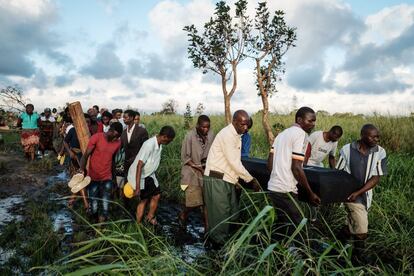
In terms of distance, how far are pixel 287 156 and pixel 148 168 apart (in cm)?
224

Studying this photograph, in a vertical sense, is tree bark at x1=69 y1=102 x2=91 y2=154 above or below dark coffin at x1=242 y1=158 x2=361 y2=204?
above

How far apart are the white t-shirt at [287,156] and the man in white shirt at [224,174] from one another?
0.53 meters

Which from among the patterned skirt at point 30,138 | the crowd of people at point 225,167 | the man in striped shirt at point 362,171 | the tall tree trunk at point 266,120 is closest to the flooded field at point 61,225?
the crowd of people at point 225,167

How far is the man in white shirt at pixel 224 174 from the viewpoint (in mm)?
4297

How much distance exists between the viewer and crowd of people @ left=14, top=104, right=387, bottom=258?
12.4ft

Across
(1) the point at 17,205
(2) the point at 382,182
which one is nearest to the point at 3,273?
(1) the point at 17,205

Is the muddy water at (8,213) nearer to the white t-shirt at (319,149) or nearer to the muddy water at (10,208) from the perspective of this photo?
the muddy water at (10,208)

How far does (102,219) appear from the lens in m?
5.36

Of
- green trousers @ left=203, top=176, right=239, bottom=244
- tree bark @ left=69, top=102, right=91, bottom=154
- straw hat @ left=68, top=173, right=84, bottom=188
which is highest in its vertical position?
tree bark @ left=69, top=102, right=91, bottom=154

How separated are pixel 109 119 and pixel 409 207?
18.3 feet

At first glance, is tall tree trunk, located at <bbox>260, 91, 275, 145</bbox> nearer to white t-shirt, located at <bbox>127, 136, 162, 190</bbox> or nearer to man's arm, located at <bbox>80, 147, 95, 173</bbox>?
white t-shirt, located at <bbox>127, 136, 162, 190</bbox>

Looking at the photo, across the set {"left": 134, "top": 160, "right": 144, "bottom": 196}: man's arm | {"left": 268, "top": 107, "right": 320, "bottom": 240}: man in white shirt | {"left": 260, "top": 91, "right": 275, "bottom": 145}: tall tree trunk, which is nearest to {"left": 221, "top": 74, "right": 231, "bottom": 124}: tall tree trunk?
{"left": 260, "top": 91, "right": 275, "bottom": 145}: tall tree trunk

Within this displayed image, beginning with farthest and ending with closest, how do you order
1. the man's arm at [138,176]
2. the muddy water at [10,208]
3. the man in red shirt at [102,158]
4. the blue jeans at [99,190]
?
the muddy water at [10,208] → the blue jeans at [99,190] → the man in red shirt at [102,158] → the man's arm at [138,176]

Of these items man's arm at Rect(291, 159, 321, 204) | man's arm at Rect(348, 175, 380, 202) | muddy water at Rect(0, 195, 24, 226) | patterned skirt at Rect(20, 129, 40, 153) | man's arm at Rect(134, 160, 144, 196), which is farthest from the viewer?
patterned skirt at Rect(20, 129, 40, 153)
